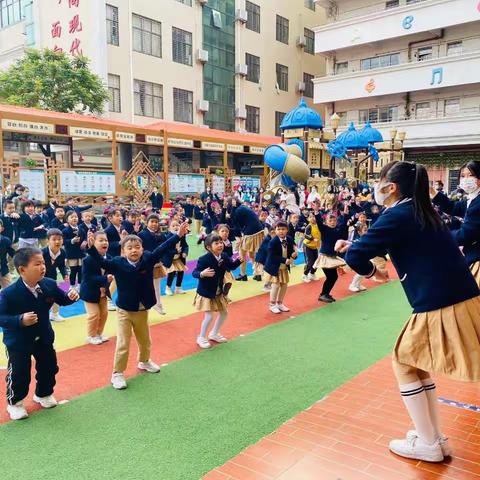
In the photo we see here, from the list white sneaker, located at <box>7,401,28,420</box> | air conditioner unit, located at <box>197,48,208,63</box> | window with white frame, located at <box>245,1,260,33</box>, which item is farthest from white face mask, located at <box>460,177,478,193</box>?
window with white frame, located at <box>245,1,260,33</box>

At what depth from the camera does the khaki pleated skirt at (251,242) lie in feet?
29.3

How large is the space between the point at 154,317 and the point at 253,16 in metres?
30.0

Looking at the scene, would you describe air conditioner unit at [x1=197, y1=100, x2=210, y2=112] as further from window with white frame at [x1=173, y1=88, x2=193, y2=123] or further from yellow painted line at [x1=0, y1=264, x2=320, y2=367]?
yellow painted line at [x1=0, y1=264, x2=320, y2=367]

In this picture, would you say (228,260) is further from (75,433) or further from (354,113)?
(354,113)

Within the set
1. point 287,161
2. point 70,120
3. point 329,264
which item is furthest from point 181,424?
point 70,120

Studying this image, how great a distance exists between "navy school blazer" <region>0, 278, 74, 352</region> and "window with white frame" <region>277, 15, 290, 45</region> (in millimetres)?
34047

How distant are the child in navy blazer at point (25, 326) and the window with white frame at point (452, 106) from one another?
2644cm

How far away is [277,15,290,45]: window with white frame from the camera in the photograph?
3434cm

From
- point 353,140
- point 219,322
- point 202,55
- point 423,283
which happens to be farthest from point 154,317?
point 202,55

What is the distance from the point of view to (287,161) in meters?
13.7

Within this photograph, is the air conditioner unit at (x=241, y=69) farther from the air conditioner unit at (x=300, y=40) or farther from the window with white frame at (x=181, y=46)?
the air conditioner unit at (x=300, y=40)

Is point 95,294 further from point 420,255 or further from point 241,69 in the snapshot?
point 241,69

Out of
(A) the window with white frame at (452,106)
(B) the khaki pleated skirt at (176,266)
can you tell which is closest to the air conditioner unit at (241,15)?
(A) the window with white frame at (452,106)

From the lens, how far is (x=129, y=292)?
4355 millimetres
